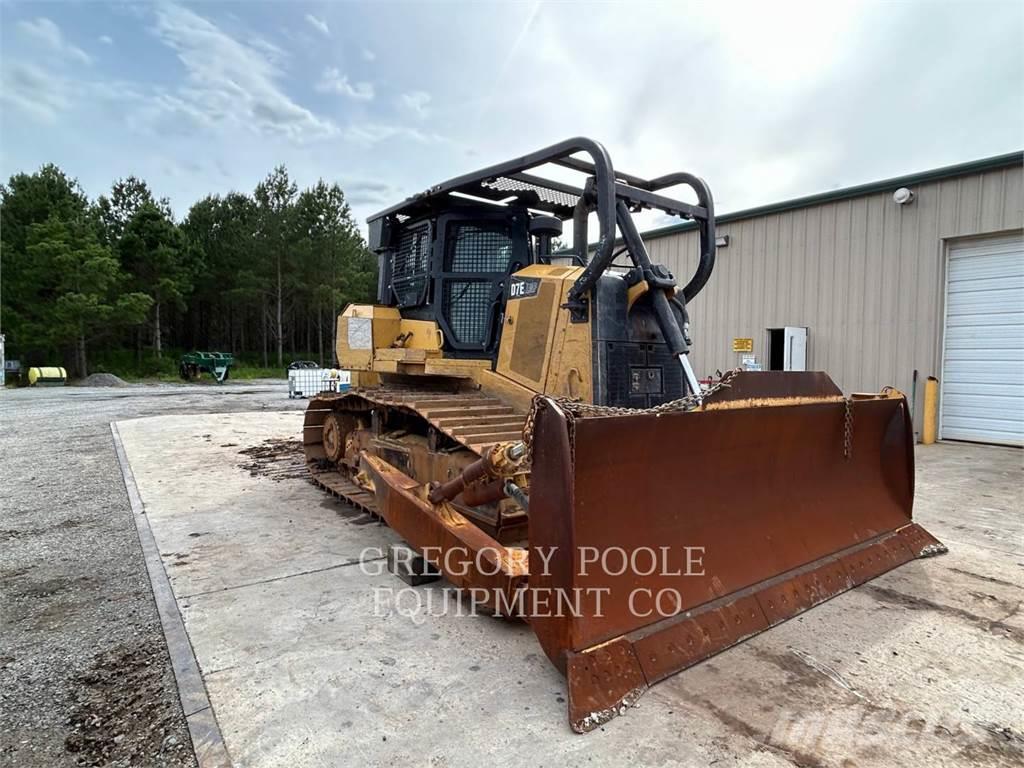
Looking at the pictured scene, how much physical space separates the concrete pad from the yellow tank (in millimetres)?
24570

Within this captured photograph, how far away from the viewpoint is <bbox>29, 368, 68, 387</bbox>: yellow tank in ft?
75.2

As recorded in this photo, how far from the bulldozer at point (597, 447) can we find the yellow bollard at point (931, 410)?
20.6 ft

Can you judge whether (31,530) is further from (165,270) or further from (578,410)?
(165,270)

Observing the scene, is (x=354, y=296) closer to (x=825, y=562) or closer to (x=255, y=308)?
(x=255, y=308)

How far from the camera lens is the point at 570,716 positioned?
213 cm

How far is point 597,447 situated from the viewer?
7.82 ft

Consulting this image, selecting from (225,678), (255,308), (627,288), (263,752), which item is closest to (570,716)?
(263,752)

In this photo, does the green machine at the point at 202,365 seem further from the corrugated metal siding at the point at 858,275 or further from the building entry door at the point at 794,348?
the building entry door at the point at 794,348

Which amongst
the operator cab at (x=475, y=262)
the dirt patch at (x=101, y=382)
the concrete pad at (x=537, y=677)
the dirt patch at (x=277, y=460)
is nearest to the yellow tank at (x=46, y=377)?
the dirt patch at (x=101, y=382)

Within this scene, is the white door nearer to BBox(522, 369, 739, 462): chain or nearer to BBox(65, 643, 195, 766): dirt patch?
BBox(522, 369, 739, 462): chain

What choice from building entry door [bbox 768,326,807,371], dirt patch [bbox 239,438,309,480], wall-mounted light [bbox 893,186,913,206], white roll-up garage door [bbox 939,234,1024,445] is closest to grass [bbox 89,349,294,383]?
dirt patch [bbox 239,438,309,480]

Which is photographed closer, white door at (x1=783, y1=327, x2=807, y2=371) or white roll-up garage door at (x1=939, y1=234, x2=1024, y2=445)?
white roll-up garage door at (x1=939, y1=234, x2=1024, y2=445)

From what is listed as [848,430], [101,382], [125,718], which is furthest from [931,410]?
[101,382]

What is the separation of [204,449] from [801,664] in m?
8.05
